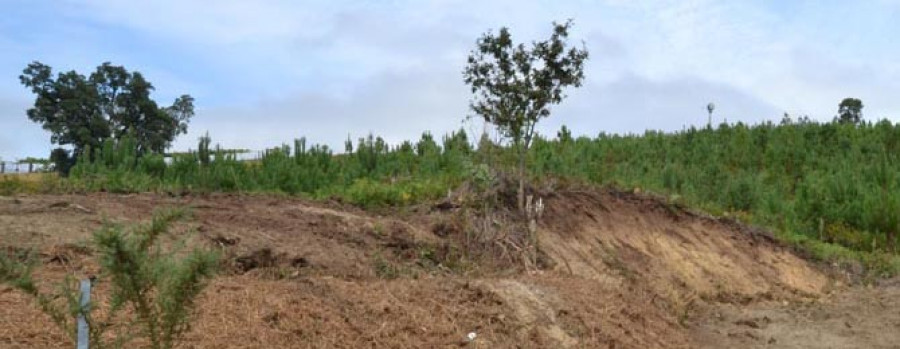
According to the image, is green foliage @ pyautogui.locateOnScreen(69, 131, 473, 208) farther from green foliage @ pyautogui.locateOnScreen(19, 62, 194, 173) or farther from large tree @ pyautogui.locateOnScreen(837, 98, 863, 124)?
large tree @ pyautogui.locateOnScreen(837, 98, 863, 124)

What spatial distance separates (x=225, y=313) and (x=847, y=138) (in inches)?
1070

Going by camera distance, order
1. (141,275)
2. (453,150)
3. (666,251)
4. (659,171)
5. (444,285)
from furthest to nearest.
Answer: (659,171)
(453,150)
(666,251)
(444,285)
(141,275)

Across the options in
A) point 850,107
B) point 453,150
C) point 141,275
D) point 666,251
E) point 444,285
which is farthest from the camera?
point 850,107

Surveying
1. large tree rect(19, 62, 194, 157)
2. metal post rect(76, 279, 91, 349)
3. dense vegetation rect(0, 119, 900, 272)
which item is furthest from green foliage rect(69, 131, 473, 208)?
large tree rect(19, 62, 194, 157)

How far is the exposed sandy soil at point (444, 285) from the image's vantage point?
6684 millimetres

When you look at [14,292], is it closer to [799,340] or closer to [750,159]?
[799,340]

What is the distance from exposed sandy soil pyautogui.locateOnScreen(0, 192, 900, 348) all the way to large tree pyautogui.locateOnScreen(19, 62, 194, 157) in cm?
2523

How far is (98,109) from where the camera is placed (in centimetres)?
3641

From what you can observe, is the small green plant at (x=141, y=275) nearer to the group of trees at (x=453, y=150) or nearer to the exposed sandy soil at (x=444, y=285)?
the exposed sandy soil at (x=444, y=285)

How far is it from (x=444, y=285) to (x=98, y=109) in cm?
3188

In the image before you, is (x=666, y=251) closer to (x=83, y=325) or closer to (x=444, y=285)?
(x=444, y=285)

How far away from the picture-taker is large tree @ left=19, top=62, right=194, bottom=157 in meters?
34.7

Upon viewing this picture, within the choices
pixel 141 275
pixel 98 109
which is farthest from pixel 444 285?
pixel 98 109

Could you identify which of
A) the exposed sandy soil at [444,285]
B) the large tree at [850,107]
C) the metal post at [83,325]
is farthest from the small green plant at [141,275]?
the large tree at [850,107]
